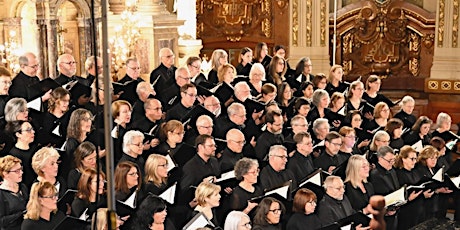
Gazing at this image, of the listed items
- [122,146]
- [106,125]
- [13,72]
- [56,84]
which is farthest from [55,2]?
[106,125]

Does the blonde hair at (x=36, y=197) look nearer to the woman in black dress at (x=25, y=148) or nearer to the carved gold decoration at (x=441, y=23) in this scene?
the woman in black dress at (x=25, y=148)

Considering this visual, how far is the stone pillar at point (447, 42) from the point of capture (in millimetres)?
14258

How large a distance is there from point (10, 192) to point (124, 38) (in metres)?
6.41

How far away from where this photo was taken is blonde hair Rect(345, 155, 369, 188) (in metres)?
6.81

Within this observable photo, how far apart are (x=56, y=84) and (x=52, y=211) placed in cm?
257

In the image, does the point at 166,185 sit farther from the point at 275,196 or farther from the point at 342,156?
the point at 342,156

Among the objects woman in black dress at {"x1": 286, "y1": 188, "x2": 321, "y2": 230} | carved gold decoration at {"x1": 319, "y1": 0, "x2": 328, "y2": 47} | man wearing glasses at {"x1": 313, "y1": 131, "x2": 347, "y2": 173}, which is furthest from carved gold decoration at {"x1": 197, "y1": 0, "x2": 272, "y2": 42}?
woman in black dress at {"x1": 286, "y1": 188, "x2": 321, "y2": 230}

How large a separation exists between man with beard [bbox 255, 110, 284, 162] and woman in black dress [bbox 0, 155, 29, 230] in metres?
2.65

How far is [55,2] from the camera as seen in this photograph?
11.5 metres

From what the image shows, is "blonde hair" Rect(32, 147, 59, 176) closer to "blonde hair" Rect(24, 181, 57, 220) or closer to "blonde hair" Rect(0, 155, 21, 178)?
"blonde hair" Rect(0, 155, 21, 178)

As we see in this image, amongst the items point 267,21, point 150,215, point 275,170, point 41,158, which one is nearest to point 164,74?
point 275,170

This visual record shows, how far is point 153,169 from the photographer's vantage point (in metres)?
6.38

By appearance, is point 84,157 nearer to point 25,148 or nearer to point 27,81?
point 25,148

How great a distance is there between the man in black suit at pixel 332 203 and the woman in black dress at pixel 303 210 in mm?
180
